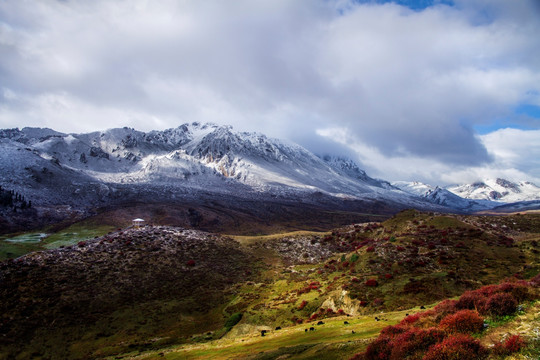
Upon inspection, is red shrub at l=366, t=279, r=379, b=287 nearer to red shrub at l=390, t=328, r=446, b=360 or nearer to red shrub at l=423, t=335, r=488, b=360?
red shrub at l=390, t=328, r=446, b=360

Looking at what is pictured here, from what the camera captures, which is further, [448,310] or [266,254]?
[266,254]

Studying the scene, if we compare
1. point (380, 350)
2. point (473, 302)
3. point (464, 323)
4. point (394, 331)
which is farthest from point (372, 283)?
point (380, 350)

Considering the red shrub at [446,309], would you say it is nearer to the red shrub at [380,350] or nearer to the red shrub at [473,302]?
the red shrub at [473,302]

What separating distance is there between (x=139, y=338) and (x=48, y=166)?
196 m

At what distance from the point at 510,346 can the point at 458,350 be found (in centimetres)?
195

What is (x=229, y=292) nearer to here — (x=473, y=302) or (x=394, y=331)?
(x=394, y=331)

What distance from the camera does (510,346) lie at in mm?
10922

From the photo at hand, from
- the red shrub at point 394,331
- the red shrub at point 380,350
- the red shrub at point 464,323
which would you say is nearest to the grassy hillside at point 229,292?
the red shrub at point 394,331

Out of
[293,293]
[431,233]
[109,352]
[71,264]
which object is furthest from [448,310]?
[71,264]

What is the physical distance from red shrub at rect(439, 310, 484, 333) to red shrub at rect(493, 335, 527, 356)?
203 cm

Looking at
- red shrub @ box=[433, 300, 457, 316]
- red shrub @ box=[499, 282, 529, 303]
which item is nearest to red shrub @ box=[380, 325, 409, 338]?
red shrub @ box=[433, 300, 457, 316]

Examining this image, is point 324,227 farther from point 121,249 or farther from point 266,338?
point 266,338

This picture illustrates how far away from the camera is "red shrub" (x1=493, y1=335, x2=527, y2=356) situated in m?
10.8

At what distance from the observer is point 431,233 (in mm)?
48750
